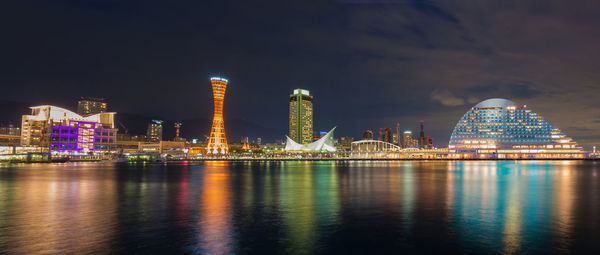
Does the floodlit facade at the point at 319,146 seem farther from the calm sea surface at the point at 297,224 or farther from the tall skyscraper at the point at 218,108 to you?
the calm sea surface at the point at 297,224

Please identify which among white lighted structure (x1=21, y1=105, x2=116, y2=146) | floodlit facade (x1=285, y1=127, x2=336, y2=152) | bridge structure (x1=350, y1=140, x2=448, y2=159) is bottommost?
bridge structure (x1=350, y1=140, x2=448, y2=159)

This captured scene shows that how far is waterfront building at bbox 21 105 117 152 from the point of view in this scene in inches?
5103

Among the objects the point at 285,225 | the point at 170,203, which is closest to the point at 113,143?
the point at 170,203

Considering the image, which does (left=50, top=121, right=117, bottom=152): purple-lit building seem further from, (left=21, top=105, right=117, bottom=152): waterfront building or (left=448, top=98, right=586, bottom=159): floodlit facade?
(left=448, top=98, right=586, bottom=159): floodlit facade

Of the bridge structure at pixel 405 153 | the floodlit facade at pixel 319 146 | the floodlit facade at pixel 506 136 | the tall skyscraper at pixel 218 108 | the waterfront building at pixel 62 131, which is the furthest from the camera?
the floodlit facade at pixel 319 146

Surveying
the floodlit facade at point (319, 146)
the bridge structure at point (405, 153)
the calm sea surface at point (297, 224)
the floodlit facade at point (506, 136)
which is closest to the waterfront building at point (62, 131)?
the floodlit facade at point (319, 146)

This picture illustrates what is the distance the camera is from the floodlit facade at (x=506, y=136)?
154m

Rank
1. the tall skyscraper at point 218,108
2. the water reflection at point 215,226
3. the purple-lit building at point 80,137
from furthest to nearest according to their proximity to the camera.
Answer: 1. the purple-lit building at point 80,137
2. the tall skyscraper at point 218,108
3. the water reflection at point 215,226

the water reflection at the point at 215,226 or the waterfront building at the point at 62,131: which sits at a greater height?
the waterfront building at the point at 62,131

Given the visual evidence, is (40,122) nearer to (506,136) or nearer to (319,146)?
(319,146)

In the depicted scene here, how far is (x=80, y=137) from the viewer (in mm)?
136500

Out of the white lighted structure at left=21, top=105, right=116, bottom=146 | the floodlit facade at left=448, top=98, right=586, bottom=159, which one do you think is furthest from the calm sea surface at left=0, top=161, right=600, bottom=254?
the floodlit facade at left=448, top=98, right=586, bottom=159

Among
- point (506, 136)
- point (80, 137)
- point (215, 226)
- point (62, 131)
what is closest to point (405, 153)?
point (506, 136)

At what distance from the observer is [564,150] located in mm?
152250
